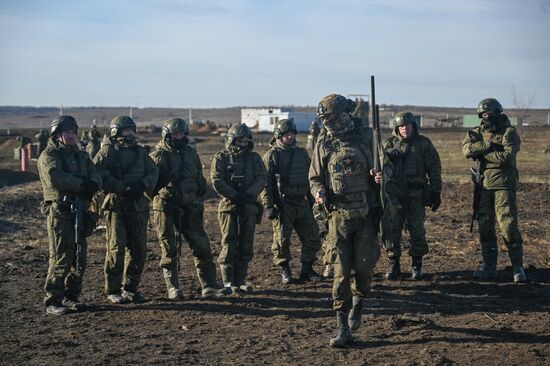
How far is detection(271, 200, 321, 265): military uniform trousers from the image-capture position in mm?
10539

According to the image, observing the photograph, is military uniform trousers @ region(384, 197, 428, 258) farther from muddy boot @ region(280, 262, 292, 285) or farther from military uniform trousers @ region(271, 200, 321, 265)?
muddy boot @ region(280, 262, 292, 285)

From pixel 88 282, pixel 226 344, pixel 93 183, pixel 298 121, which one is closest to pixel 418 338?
pixel 226 344

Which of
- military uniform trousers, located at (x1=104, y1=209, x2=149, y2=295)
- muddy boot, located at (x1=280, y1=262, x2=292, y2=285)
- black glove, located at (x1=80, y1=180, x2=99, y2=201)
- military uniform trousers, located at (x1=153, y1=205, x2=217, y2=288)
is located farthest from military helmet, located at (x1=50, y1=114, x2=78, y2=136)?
muddy boot, located at (x1=280, y1=262, x2=292, y2=285)

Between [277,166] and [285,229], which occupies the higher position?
[277,166]

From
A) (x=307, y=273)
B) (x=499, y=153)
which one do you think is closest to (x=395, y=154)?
(x=499, y=153)

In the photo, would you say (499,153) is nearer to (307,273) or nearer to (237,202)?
(307,273)

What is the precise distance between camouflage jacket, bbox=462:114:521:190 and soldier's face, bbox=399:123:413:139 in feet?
2.75

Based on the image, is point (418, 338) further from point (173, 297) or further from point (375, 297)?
point (173, 297)

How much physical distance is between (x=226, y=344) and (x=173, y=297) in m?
2.20

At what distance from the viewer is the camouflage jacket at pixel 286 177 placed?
1059cm

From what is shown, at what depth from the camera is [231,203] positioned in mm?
9859

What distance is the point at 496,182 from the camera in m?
10.2

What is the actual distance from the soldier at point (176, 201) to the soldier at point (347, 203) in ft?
7.84

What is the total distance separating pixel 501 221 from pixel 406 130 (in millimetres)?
1757
